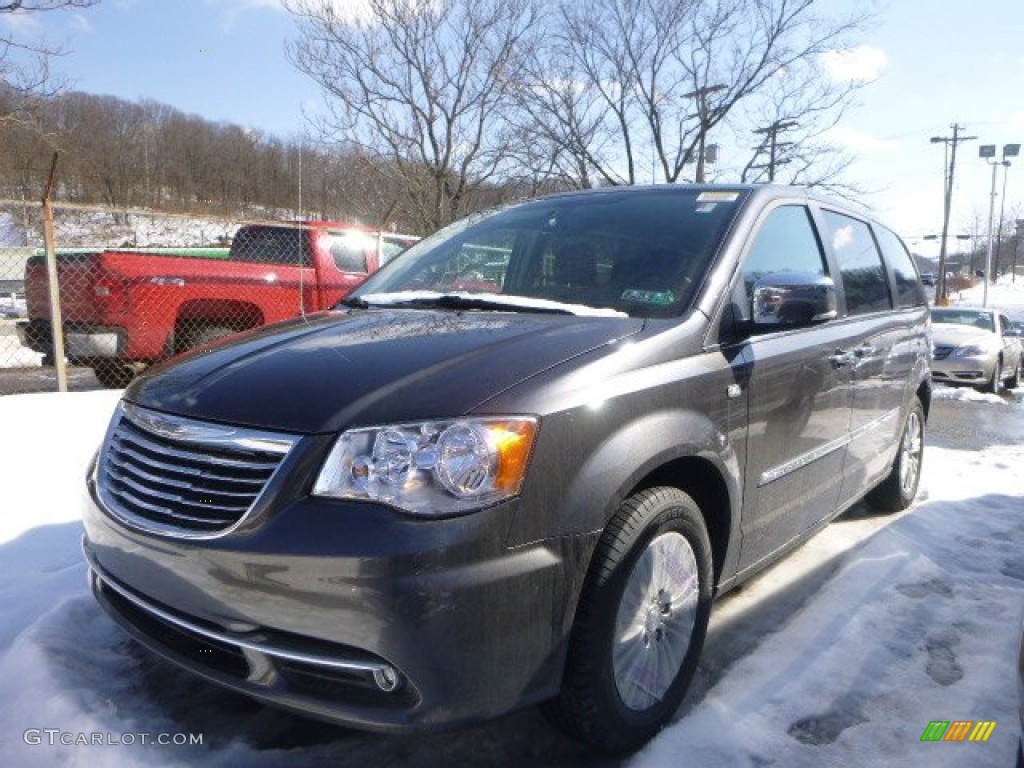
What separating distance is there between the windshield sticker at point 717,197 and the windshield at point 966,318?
39.1 feet

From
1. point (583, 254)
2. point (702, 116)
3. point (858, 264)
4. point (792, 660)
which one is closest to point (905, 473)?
point (858, 264)

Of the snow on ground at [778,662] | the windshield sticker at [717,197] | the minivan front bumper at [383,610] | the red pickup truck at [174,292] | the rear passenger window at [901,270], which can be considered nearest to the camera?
the minivan front bumper at [383,610]

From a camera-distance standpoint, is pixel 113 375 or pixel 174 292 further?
pixel 113 375

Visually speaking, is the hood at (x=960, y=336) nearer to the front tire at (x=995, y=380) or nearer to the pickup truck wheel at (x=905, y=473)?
the front tire at (x=995, y=380)

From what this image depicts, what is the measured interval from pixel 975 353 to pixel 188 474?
40.5 ft

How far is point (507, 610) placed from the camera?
168cm

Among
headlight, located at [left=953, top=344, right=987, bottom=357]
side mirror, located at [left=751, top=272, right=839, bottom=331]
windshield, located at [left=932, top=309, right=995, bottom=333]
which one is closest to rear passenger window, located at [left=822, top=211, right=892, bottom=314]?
side mirror, located at [left=751, top=272, right=839, bottom=331]

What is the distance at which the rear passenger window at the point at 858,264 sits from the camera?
3.42m

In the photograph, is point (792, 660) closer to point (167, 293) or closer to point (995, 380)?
point (167, 293)

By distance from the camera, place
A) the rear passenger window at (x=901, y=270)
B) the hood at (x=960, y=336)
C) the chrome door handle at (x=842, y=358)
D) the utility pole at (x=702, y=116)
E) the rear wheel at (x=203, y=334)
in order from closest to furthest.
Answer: the chrome door handle at (x=842, y=358) → the rear passenger window at (x=901, y=270) → the rear wheel at (x=203, y=334) → the hood at (x=960, y=336) → the utility pole at (x=702, y=116)

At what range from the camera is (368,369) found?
76.0 inches

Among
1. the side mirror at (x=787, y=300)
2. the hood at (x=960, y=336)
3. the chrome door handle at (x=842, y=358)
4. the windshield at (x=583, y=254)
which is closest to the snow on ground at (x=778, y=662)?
the chrome door handle at (x=842, y=358)

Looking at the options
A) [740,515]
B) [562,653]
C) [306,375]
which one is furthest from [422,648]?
[740,515]

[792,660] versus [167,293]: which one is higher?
[167,293]
